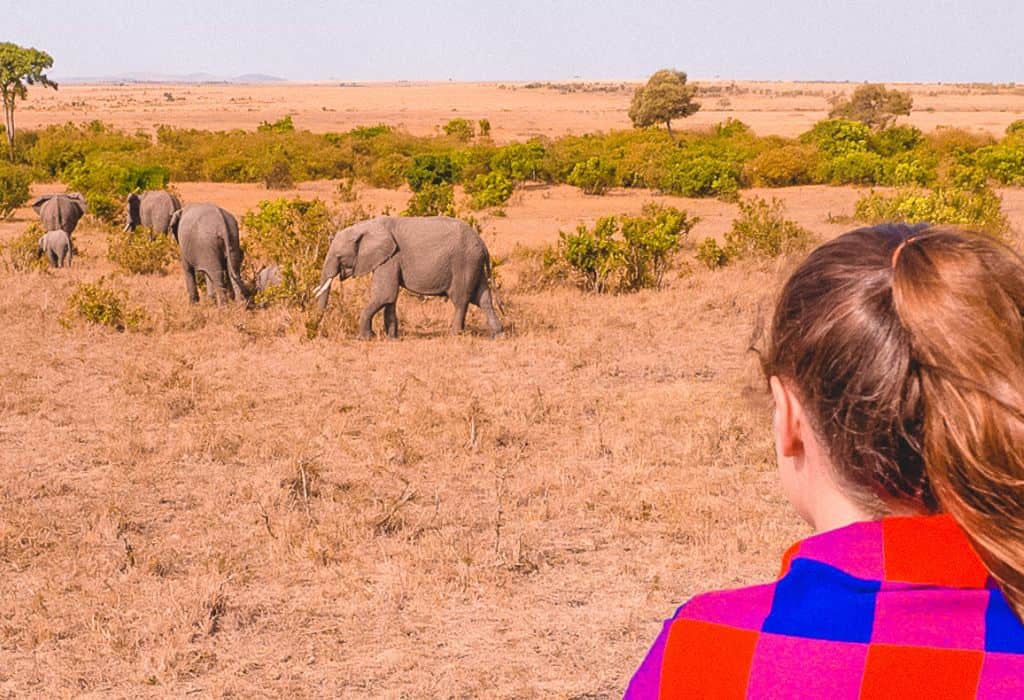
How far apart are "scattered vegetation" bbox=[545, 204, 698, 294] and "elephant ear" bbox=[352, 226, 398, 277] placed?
2906mm

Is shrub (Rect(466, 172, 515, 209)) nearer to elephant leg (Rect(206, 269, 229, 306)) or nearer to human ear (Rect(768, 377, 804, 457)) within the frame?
elephant leg (Rect(206, 269, 229, 306))

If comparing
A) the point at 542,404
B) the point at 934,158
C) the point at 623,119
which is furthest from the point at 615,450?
the point at 623,119

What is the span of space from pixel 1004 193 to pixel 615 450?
18135 mm

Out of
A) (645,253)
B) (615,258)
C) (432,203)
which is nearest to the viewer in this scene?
(615,258)

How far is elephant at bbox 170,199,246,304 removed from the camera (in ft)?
38.9

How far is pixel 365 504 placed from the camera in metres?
6.10

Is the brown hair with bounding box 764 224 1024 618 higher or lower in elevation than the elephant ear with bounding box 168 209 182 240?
higher

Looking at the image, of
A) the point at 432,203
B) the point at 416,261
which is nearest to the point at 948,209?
the point at 416,261

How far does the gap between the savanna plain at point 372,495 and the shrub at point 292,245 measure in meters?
0.42

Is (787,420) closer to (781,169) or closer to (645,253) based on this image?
(645,253)

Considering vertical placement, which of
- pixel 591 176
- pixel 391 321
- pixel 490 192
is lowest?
pixel 391 321

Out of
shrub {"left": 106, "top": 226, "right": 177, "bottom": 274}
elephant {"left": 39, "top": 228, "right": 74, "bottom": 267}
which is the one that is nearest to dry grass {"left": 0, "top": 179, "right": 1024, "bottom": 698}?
shrub {"left": 106, "top": 226, "right": 177, "bottom": 274}

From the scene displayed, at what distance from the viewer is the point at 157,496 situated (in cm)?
636

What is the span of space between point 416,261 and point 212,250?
276 centimetres
